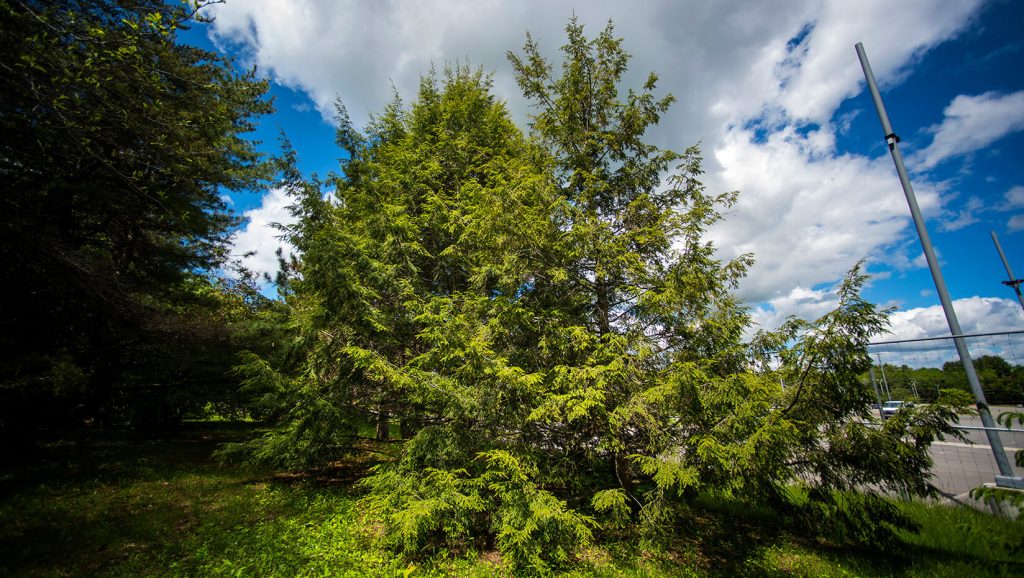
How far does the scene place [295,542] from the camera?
5.61 metres

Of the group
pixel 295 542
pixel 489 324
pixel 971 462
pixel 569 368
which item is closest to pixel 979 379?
pixel 569 368

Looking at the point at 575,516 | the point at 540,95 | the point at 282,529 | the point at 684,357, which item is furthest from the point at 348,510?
the point at 540,95

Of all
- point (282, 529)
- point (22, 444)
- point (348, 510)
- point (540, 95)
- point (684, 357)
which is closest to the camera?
point (684, 357)

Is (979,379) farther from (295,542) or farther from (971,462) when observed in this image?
(295,542)

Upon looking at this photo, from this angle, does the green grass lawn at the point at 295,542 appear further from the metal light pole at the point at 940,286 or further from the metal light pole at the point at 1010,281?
the metal light pole at the point at 1010,281

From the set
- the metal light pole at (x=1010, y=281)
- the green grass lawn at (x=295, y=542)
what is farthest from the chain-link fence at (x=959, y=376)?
the metal light pole at (x=1010, y=281)

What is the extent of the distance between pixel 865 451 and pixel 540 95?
8219 millimetres

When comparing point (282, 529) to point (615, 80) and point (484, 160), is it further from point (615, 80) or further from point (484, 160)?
point (615, 80)

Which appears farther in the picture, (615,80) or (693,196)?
(615,80)

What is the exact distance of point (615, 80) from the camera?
23.7 feet

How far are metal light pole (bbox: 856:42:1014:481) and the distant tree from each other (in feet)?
31.9

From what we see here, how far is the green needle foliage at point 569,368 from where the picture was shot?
461cm

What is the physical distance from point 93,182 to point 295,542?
8.10 meters

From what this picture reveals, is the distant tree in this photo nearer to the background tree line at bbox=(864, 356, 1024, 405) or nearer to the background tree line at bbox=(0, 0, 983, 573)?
the background tree line at bbox=(0, 0, 983, 573)
